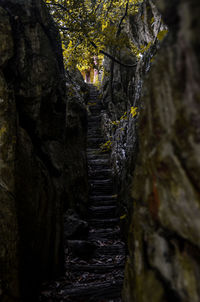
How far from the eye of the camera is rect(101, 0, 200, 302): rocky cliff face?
1341 millimetres

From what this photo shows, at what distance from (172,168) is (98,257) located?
4212mm

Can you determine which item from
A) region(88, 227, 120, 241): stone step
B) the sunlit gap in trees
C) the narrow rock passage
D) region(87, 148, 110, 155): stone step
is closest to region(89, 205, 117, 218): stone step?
the narrow rock passage

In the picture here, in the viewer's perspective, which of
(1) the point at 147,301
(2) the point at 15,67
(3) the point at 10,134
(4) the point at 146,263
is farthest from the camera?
(2) the point at 15,67

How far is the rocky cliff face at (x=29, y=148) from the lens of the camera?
306cm

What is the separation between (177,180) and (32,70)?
141 inches

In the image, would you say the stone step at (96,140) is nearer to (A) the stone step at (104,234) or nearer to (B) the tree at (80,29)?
(B) the tree at (80,29)

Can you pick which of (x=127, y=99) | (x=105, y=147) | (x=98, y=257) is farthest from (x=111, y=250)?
(x=127, y=99)

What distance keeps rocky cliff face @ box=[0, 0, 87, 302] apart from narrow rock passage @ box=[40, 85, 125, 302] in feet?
1.54

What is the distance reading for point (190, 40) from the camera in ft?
4.13

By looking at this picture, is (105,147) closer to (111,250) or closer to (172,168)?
(111,250)

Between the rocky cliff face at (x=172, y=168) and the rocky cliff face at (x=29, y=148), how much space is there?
188 cm

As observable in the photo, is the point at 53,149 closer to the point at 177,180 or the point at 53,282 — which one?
the point at 53,282

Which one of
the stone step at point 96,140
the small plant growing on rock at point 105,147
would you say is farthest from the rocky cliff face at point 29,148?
the stone step at point 96,140

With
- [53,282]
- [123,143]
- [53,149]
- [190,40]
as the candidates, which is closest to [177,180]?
[190,40]
